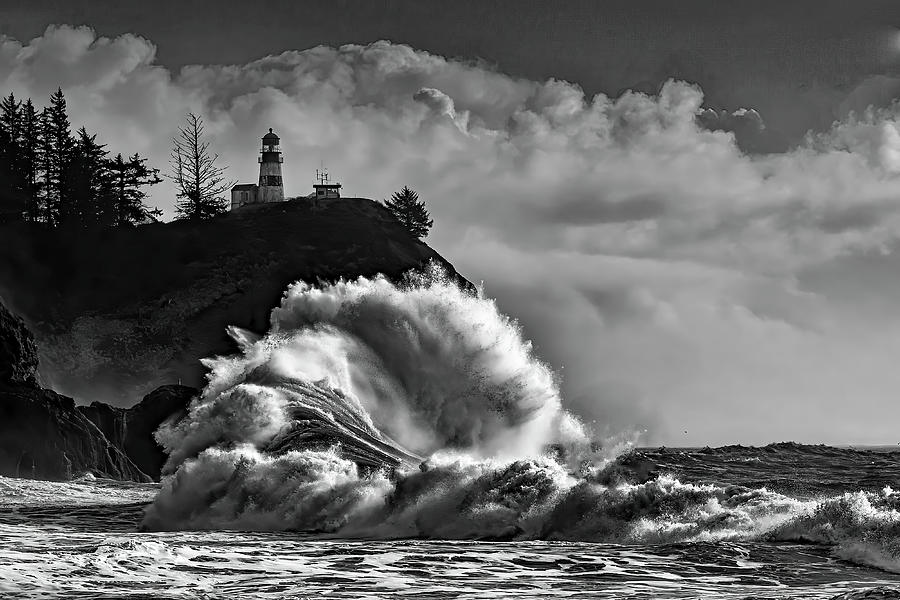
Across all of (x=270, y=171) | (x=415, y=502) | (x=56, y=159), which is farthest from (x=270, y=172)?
(x=415, y=502)

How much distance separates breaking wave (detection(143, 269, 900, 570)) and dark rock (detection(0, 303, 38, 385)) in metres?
8.44

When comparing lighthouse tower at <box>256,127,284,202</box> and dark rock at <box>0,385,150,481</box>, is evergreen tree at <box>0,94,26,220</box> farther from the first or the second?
dark rock at <box>0,385,150,481</box>

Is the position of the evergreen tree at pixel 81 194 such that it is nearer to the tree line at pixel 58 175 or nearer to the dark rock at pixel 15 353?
the tree line at pixel 58 175

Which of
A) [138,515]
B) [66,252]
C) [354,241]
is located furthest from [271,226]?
[138,515]

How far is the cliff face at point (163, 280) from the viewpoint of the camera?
57.5 meters

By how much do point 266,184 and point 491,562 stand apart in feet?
221

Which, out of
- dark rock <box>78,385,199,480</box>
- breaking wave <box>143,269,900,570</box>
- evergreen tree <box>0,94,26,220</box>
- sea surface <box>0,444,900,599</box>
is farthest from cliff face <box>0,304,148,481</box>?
evergreen tree <box>0,94,26,220</box>

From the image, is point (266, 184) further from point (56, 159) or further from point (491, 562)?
point (491, 562)

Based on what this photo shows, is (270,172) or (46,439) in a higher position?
(270,172)

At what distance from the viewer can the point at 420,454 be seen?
29.4 metres

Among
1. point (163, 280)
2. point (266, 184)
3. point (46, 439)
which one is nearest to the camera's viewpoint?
point (46, 439)

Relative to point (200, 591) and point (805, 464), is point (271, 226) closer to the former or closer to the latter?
point (805, 464)

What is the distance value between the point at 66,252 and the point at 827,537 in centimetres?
5470

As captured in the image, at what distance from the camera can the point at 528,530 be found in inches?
714
